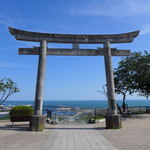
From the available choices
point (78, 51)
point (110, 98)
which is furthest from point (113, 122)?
point (78, 51)

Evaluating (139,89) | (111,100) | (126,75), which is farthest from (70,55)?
(139,89)

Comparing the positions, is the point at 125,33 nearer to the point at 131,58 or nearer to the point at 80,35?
the point at 80,35

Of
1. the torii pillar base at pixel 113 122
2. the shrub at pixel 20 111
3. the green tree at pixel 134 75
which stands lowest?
the torii pillar base at pixel 113 122

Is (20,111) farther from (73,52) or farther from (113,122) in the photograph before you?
(113,122)

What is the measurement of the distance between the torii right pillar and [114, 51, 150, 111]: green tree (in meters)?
8.31

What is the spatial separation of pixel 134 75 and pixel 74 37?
34.6ft

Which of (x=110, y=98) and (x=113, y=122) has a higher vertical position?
(x=110, y=98)

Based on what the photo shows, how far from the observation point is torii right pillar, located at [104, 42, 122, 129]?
10.5 m

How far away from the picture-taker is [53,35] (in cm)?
1162

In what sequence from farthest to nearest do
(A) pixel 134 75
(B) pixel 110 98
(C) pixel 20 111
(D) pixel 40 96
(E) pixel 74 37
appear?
(A) pixel 134 75
(C) pixel 20 111
(E) pixel 74 37
(B) pixel 110 98
(D) pixel 40 96

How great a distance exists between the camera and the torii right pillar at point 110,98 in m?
10.5

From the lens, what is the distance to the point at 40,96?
1041cm

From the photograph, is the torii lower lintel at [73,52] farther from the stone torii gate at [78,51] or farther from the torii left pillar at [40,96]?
the torii left pillar at [40,96]

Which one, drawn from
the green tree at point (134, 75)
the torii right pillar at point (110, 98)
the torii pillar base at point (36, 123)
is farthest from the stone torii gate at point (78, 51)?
the green tree at point (134, 75)
